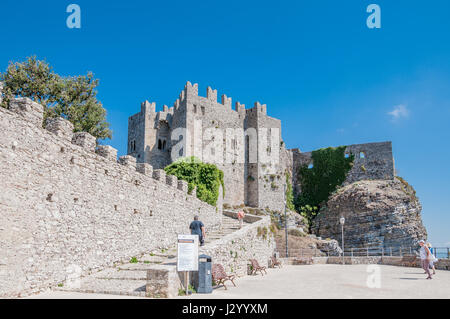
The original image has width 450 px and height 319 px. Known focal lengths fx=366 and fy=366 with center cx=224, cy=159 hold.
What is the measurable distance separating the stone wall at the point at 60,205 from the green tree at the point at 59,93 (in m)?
9.59

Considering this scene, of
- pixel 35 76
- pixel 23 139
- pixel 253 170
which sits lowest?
pixel 23 139

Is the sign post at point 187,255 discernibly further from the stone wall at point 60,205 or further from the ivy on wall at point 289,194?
the ivy on wall at point 289,194

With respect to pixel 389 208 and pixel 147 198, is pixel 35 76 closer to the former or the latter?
pixel 147 198

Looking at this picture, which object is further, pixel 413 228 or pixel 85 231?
pixel 413 228

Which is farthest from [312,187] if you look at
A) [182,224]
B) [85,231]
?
[85,231]

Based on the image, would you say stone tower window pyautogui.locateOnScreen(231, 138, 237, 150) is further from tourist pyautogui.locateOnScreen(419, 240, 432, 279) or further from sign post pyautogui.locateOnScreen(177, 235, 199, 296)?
sign post pyautogui.locateOnScreen(177, 235, 199, 296)

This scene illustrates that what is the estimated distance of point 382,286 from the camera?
1000cm

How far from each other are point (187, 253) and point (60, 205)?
12.1 ft

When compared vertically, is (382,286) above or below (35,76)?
below

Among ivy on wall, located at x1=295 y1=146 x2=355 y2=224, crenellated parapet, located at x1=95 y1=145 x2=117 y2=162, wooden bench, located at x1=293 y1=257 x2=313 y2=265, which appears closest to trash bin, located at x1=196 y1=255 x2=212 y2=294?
crenellated parapet, located at x1=95 y1=145 x2=117 y2=162

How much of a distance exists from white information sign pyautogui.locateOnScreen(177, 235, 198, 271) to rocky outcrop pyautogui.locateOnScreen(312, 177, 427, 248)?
3199 cm

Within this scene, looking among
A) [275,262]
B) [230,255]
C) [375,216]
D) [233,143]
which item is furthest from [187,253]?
[375,216]

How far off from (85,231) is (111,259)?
1.54 m

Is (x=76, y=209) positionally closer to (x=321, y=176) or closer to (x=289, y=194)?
(x=289, y=194)
